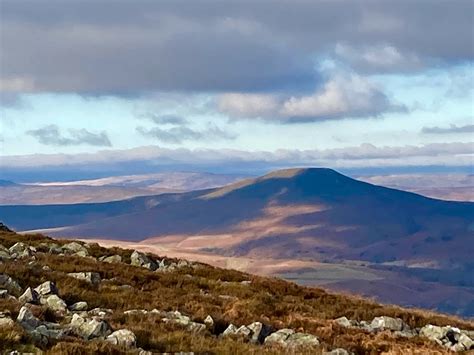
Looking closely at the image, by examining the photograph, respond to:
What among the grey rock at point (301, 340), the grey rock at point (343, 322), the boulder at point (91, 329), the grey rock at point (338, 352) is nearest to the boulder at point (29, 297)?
the boulder at point (91, 329)

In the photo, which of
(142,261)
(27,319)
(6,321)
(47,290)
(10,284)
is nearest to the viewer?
(6,321)

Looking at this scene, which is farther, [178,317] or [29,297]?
[178,317]

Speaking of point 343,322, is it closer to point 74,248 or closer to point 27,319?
point 27,319

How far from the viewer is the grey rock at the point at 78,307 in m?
18.8

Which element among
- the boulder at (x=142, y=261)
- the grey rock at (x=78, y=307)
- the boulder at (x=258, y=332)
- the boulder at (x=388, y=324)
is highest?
the grey rock at (x=78, y=307)

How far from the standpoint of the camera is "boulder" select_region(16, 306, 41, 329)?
1473 cm

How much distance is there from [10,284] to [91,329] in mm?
6436

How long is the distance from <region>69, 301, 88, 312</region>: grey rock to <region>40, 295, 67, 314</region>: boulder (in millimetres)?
304

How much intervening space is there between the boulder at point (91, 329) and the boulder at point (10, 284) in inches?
193

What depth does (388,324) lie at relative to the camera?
2312 centimetres

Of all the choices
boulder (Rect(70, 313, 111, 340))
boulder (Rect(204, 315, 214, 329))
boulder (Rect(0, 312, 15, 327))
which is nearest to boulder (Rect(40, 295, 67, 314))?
boulder (Rect(70, 313, 111, 340))

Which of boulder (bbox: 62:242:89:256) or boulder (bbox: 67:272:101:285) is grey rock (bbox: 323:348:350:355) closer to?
boulder (bbox: 67:272:101:285)

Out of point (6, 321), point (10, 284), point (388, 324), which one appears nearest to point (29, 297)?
point (10, 284)

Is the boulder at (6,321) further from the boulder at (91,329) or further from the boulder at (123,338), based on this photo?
the boulder at (123,338)
